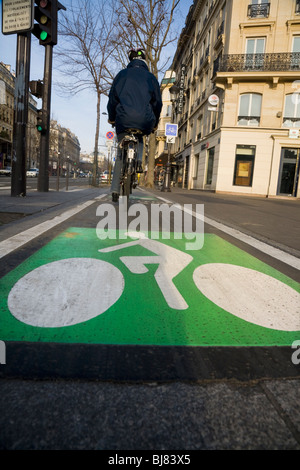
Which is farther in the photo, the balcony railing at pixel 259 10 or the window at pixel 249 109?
the window at pixel 249 109

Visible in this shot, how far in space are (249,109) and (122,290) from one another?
22.5 meters

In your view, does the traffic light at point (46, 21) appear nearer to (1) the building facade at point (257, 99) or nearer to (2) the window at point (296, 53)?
(1) the building facade at point (257, 99)

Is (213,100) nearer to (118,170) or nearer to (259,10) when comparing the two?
(259,10)

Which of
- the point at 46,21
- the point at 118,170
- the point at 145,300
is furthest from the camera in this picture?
the point at 46,21

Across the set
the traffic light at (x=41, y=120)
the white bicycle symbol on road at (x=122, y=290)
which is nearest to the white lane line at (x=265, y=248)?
the white bicycle symbol on road at (x=122, y=290)

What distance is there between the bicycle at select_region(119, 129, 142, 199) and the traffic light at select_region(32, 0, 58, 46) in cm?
350

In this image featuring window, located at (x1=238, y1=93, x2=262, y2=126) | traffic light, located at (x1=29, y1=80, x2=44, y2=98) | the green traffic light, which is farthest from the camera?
window, located at (x1=238, y1=93, x2=262, y2=126)

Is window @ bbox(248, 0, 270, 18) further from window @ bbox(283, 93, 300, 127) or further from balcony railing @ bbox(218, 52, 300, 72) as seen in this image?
window @ bbox(283, 93, 300, 127)

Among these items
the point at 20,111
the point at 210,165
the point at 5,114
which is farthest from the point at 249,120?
the point at 5,114

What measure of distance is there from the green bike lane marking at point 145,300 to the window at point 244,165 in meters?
20.4

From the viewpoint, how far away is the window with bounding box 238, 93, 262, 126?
68.6 feet

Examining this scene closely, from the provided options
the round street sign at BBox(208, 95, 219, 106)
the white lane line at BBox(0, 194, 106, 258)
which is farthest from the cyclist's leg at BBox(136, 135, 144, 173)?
the round street sign at BBox(208, 95, 219, 106)

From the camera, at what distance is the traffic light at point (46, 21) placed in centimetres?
593

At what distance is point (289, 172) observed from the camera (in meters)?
21.1
